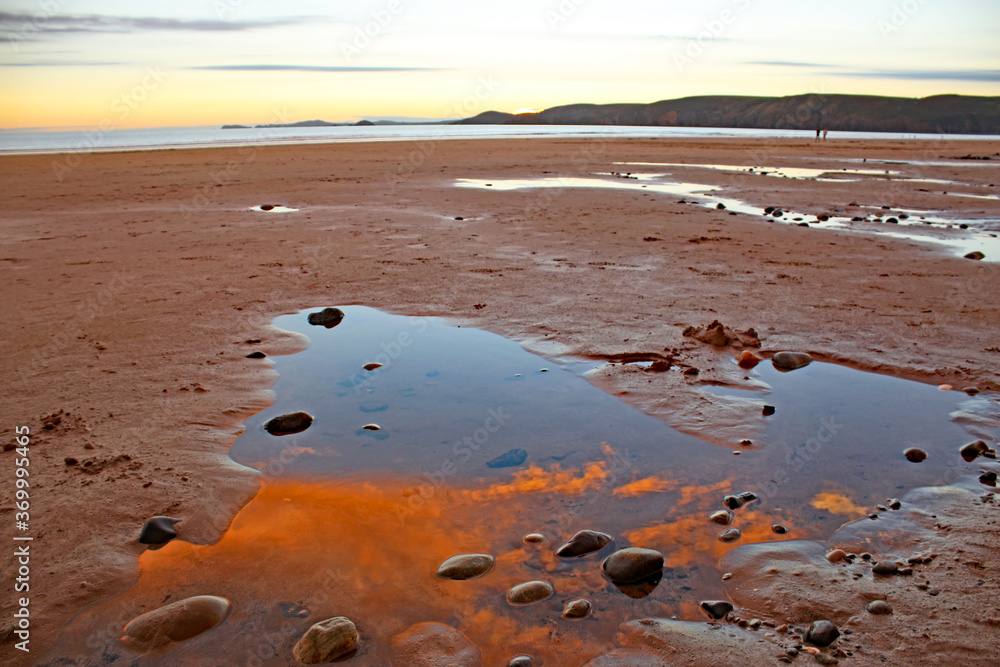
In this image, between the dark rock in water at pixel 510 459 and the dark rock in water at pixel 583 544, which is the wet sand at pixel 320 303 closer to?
the dark rock in water at pixel 510 459

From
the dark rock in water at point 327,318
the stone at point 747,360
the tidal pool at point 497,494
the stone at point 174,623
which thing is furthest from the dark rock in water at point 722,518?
the dark rock in water at point 327,318

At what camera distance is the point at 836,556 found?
276 centimetres

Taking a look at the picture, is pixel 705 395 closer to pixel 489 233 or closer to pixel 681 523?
pixel 681 523

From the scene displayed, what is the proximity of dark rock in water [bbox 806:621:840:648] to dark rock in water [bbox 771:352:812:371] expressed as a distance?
10.1ft

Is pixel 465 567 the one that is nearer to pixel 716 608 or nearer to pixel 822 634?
pixel 716 608

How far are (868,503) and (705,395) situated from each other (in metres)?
1.45

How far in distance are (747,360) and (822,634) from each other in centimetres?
308

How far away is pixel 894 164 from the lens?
92.2 ft

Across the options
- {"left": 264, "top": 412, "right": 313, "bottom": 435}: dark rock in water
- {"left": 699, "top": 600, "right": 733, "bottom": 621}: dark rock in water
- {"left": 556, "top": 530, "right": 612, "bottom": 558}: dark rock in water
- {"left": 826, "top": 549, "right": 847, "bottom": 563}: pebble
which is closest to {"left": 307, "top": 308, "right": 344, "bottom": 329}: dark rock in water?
{"left": 264, "top": 412, "right": 313, "bottom": 435}: dark rock in water

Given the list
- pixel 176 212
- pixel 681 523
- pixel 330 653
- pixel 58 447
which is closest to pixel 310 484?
pixel 330 653

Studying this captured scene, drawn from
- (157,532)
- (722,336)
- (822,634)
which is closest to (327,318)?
(157,532)

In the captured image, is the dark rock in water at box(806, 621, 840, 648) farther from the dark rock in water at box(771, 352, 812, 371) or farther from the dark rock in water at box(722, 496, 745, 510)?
the dark rock in water at box(771, 352, 812, 371)

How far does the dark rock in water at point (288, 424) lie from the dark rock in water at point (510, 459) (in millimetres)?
1356

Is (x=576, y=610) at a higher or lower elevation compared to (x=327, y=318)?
lower
